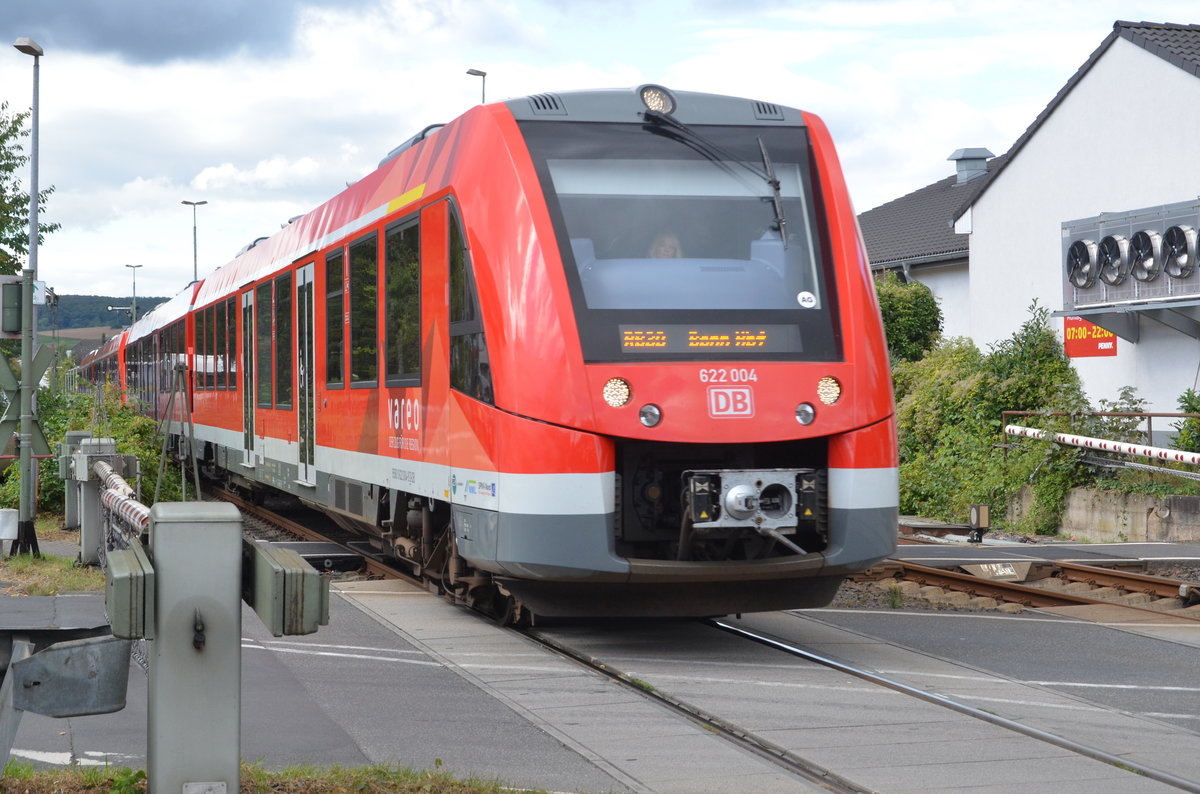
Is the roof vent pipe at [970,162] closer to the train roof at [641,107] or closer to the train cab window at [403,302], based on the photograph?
the train cab window at [403,302]

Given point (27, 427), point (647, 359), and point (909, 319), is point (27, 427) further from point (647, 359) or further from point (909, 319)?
point (909, 319)

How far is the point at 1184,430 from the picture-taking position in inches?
745

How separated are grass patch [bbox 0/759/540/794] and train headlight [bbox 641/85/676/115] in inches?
182

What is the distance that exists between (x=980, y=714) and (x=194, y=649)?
3.86m

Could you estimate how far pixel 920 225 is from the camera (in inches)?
1406

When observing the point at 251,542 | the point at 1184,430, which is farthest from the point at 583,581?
the point at 1184,430

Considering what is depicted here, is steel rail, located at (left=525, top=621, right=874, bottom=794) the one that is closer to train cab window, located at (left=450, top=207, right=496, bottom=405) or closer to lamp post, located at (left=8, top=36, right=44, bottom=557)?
train cab window, located at (left=450, top=207, right=496, bottom=405)

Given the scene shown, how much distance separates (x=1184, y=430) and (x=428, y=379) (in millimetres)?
12704

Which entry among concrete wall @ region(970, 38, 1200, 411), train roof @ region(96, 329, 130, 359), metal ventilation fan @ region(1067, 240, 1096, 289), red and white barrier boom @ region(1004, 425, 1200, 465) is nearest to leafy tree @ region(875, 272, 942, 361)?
concrete wall @ region(970, 38, 1200, 411)

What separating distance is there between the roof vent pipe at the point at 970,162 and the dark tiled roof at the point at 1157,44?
16.3 m

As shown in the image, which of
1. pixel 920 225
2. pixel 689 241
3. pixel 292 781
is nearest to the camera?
pixel 292 781

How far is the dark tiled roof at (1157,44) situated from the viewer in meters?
21.4

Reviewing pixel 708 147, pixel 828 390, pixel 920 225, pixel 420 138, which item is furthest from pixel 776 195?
pixel 920 225

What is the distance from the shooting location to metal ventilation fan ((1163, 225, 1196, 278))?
1941 cm
